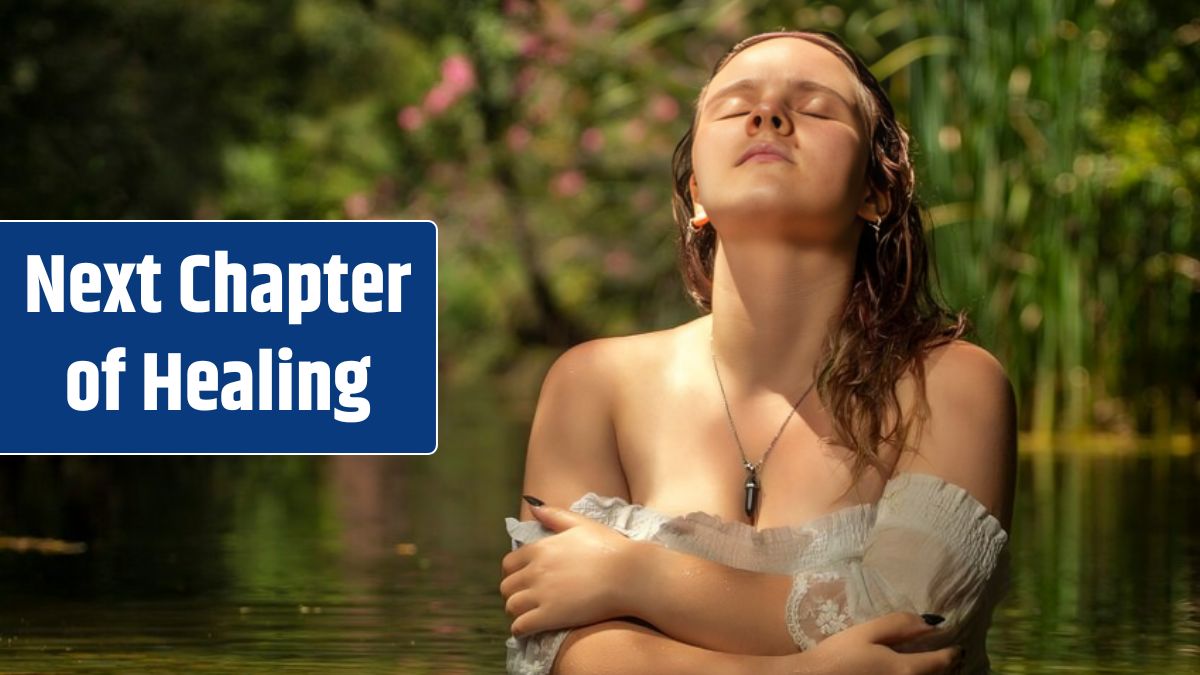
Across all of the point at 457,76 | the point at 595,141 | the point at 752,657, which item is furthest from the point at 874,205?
the point at 457,76

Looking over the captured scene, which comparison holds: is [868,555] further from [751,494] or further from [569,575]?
[569,575]

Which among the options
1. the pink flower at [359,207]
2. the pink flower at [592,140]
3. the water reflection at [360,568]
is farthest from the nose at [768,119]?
the pink flower at [359,207]

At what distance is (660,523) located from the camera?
145 inches

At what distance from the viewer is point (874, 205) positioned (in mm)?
3848

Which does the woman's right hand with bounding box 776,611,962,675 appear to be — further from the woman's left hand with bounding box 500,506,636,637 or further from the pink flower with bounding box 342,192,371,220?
the pink flower with bounding box 342,192,371,220

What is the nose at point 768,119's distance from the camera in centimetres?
369

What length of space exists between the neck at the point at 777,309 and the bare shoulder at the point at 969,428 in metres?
0.16

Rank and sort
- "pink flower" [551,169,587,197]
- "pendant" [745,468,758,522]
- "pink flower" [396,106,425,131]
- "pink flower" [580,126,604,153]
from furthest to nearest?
"pink flower" [396,106,425,131] → "pink flower" [551,169,587,197] → "pink flower" [580,126,604,153] → "pendant" [745,468,758,522]

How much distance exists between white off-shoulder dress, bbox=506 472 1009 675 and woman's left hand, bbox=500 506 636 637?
43mm

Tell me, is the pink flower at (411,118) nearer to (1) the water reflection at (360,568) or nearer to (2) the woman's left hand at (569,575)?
(1) the water reflection at (360,568)

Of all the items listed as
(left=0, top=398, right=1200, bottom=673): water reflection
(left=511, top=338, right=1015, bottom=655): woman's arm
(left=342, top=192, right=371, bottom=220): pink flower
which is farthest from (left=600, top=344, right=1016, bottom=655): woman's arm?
(left=342, top=192, right=371, bottom=220): pink flower

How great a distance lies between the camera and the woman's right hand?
3.49 meters

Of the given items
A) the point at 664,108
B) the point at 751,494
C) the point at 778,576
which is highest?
the point at 664,108

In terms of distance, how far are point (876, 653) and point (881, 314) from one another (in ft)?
1.70
